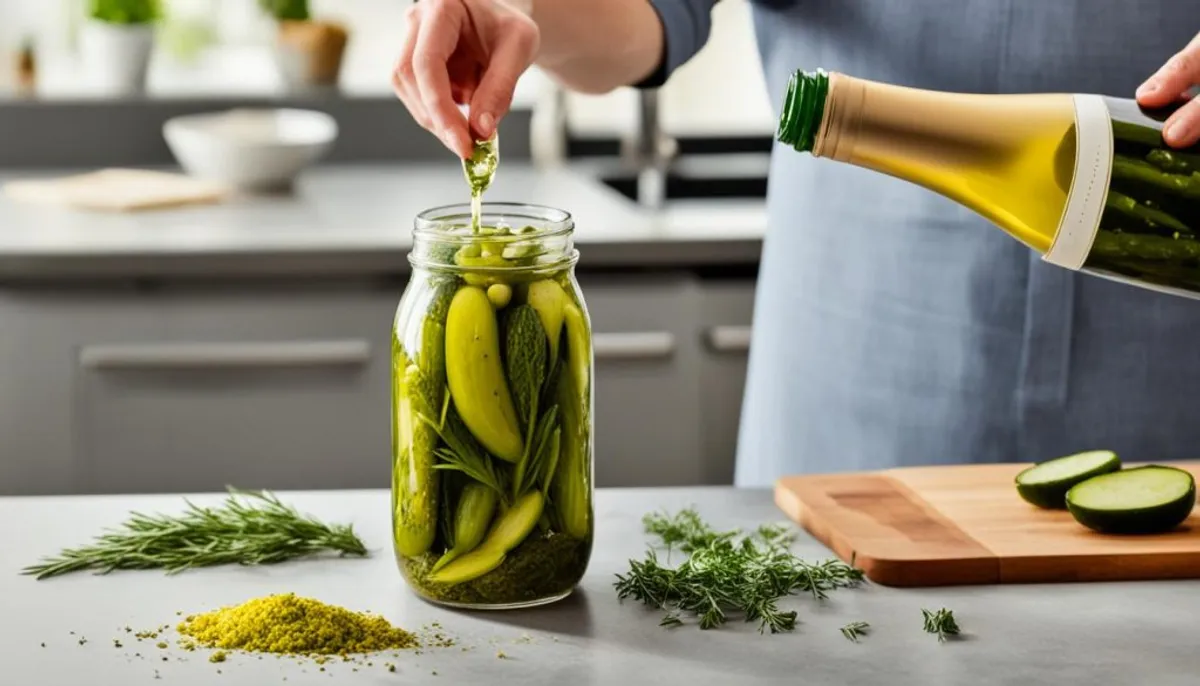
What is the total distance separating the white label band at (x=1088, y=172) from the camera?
0.96 m

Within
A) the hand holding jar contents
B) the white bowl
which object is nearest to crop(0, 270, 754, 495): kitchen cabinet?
the white bowl

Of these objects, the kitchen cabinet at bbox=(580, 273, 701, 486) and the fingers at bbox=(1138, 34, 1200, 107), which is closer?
the fingers at bbox=(1138, 34, 1200, 107)

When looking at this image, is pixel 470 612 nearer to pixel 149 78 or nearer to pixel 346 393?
pixel 346 393

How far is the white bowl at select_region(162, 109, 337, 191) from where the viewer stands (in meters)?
2.53

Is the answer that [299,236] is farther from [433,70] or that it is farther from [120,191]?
[433,70]

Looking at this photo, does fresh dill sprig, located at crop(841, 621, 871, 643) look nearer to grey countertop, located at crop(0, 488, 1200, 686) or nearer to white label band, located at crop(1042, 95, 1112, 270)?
grey countertop, located at crop(0, 488, 1200, 686)

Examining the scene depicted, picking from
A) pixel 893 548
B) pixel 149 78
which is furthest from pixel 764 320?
pixel 149 78

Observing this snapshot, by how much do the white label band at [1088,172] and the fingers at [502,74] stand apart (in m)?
0.35

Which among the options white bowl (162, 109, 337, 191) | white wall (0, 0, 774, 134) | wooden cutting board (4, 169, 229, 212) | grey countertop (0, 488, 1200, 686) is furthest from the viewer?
white wall (0, 0, 774, 134)

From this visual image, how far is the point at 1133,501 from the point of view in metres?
1.06

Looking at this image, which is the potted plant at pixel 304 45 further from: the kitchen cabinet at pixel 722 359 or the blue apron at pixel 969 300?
the blue apron at pixel 969 300

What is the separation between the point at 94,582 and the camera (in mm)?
990

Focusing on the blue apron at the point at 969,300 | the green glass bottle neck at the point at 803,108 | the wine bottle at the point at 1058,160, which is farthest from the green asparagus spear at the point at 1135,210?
the blue apron at the point at 969,300

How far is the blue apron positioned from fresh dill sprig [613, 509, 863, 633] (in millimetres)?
421
